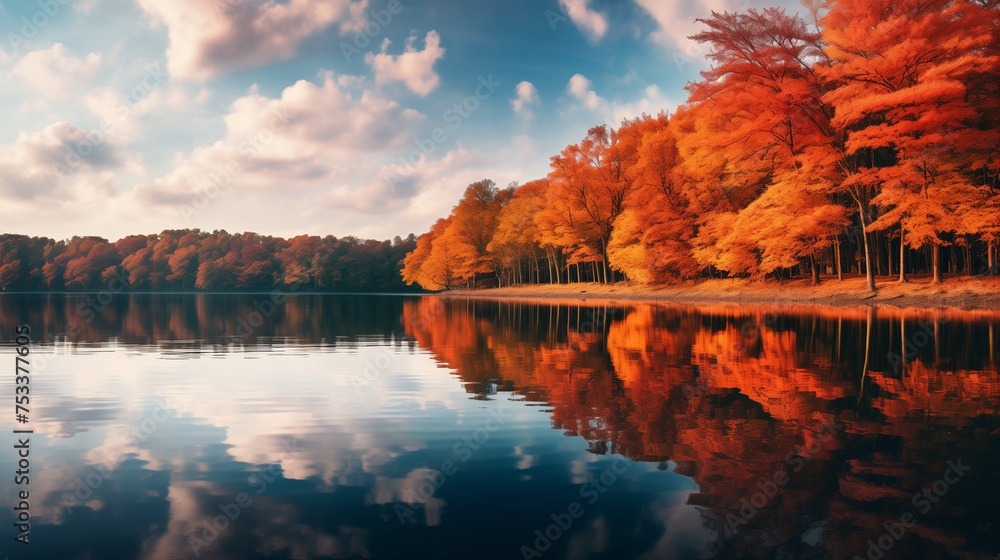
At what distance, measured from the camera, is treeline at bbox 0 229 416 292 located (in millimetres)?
127688

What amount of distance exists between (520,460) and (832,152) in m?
35.4

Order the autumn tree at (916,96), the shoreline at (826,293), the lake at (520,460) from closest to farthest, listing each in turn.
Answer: the lake at (520,460) < the autumn tree at (916,96) < the shoreline at (826,293)

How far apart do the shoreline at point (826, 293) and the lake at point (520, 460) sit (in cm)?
1922

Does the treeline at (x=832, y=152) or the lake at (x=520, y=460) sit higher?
the treeline at (x=832, y=152)

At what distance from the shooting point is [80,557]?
12.1 ft

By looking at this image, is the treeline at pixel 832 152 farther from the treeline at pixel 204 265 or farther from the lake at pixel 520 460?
the treeline at pixel 204 265

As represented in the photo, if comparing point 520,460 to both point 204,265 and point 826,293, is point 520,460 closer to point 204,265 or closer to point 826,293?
point 826,293

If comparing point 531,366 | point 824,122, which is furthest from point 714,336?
point 824,122

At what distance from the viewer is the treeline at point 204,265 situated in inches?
5027

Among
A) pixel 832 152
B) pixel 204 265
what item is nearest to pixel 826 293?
pixel 832 152

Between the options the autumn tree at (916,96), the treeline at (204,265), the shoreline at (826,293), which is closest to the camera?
the autumn tree at (916,96)

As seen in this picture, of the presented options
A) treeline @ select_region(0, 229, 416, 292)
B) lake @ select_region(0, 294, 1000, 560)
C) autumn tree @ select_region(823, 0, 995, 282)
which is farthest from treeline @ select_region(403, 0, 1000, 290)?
treeline @ select_region(0, 229, 416, 292)

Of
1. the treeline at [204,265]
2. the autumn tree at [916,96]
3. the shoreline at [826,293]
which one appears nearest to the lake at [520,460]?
the shoreline at [826,293]

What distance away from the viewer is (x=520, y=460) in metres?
5.59
